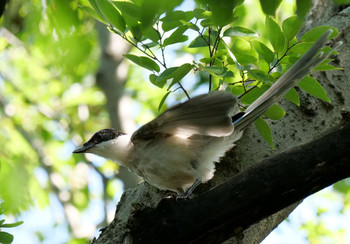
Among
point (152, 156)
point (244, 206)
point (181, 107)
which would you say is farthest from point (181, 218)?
point (152, 156)

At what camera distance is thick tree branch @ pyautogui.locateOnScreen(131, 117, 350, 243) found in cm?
242

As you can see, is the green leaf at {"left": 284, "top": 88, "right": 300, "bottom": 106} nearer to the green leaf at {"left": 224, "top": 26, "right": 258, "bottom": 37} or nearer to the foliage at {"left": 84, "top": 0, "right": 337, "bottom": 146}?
the foliage at {"left": 84, "top": 0, "right": 337, "bottom": 146}

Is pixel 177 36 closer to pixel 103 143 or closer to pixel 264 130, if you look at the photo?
pixel 264 130

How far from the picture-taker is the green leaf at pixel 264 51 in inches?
115

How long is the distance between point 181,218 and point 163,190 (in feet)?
3.28

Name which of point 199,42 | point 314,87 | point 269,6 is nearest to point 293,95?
point 314,87

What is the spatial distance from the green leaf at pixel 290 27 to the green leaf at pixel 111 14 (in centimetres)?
98

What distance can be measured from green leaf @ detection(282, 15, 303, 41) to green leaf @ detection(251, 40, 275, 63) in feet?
0.51

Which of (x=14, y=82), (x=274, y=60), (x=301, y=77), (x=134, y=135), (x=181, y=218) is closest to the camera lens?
(x=181, y=218)

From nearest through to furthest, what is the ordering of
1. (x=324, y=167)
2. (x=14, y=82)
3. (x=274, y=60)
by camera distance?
(x=324, y=167), (x=274, y=60), (x=14, y=82)

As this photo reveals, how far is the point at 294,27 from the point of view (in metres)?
2.75

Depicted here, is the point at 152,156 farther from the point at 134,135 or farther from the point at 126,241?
the point at 126,241

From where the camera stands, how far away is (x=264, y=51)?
2928 millimetres

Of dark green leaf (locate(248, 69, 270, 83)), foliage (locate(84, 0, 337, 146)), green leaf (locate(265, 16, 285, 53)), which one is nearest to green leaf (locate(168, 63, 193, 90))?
foliage (locate(84, 0, 337, 146))
